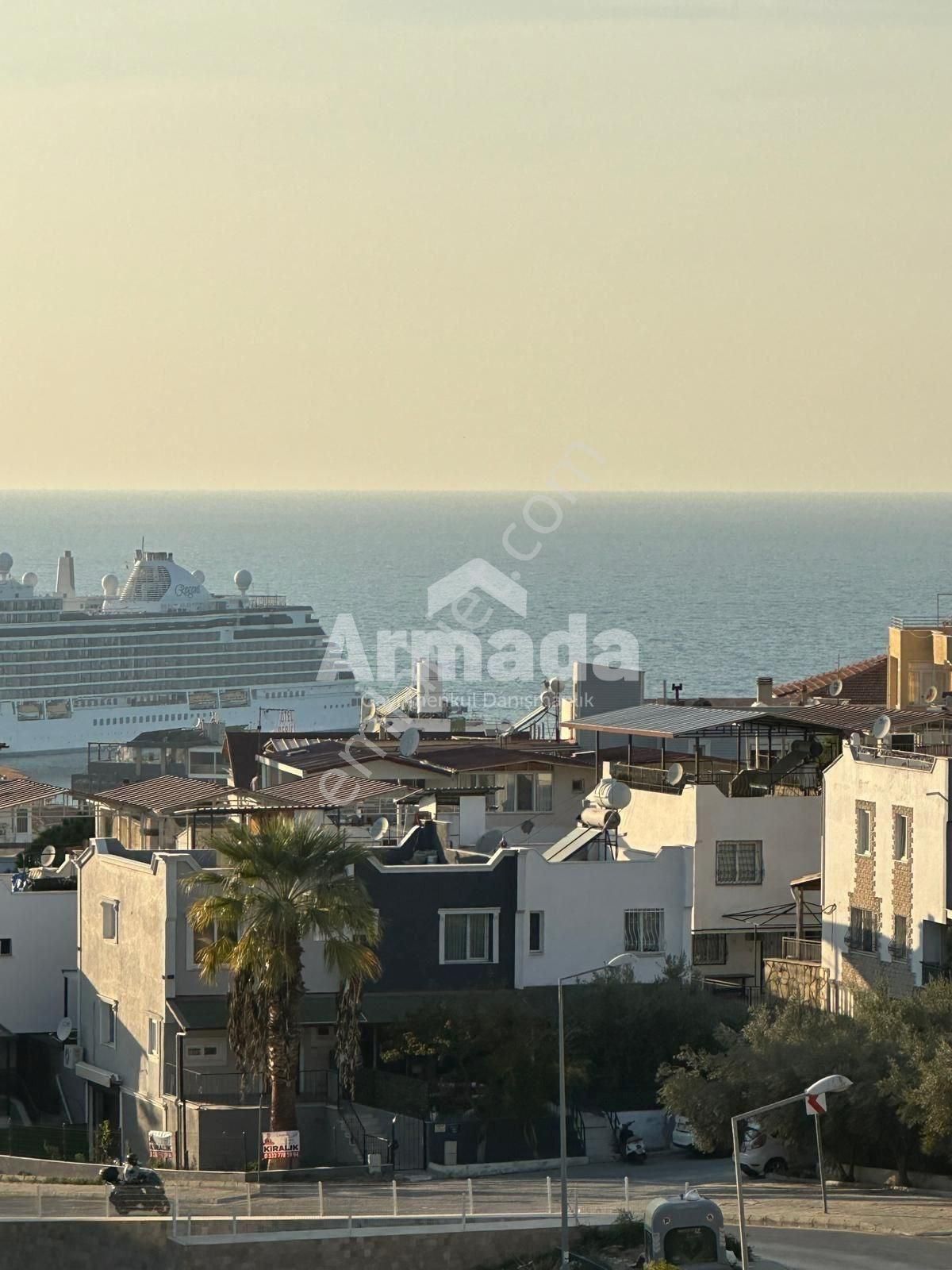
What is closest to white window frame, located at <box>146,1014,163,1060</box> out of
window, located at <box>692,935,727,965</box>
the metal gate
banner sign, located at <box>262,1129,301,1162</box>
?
banner sign, located at <box>262,1129,301,1162</box>

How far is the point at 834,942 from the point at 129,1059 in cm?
1263

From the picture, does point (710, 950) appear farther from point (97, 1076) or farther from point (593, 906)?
point (97, 1076)

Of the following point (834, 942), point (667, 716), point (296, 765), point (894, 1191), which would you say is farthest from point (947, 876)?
point (296, 765)

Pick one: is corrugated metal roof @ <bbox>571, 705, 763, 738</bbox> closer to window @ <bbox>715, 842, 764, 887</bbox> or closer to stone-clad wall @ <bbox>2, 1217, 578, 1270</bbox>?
window @ <bbox>715, 842, 764, 887</bbox>

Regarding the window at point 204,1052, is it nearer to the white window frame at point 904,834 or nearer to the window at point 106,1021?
the window at point 106,1021

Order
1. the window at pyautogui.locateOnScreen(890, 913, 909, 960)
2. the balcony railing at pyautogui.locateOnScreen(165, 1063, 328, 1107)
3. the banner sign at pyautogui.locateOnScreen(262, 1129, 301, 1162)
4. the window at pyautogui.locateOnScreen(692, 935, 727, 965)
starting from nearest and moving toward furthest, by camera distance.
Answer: the banner sign at pyautogui.locateOnScreen(262, 1129, 301, 1162) < the balcony railing at pyautogui.locateOnScreen(165, 1063, 328, 1107) < the window at pyautogui.locateOnScreen(890, 913, 909, 960) < the window at pyautogui.locateOnScreen(692, 935, 727, 965)

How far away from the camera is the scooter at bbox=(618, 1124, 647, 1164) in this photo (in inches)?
1650

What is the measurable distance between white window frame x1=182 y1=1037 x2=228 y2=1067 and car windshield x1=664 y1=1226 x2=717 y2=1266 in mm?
12004

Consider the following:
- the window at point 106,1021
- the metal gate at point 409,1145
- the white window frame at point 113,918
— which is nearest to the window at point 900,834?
the metal gate at point 409,1145

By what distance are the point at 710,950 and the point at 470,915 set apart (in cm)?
625

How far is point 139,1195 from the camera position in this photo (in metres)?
36.8

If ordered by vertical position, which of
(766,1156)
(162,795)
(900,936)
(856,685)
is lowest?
(766,1156)

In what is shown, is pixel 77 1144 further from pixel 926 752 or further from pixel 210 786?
pixel 926 752

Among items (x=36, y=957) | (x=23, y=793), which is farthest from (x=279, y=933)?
(x=23, y=793)
